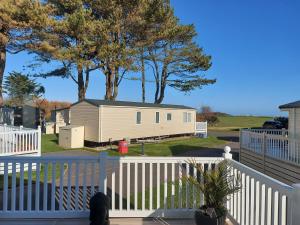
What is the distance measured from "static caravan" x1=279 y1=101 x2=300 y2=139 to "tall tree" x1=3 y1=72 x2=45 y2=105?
77.8 feet

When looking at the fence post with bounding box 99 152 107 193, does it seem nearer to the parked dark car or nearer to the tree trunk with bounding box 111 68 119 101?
the tree trunk with bounding box 111 68 119 101

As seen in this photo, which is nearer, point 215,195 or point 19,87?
point 215,195

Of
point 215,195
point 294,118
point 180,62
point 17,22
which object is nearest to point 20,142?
point 215,195

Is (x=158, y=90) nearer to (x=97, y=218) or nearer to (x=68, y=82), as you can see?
(x=68, y=82)

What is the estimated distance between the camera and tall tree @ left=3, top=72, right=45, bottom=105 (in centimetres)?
2922

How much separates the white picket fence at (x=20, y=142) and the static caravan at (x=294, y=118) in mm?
8446

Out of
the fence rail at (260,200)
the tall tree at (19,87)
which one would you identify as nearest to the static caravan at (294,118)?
the fence rail at (260,200)

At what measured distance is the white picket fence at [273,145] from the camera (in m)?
9.63

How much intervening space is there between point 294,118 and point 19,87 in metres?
24.4

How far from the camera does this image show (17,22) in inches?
722

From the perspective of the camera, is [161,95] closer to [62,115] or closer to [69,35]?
[62,115]

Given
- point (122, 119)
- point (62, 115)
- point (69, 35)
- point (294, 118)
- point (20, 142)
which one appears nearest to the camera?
point (20, 142)

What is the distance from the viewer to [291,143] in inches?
388

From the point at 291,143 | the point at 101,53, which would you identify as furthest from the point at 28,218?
the point at 101,53
